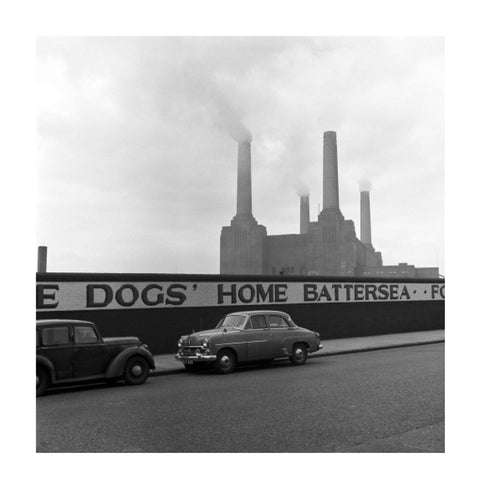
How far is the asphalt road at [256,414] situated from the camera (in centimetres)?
677

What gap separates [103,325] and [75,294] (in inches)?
52.5

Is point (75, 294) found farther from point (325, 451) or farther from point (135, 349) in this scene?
point (325, 451)

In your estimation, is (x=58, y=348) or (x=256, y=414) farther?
(x=58, y=348)

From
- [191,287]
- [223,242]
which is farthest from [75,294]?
[223,242]

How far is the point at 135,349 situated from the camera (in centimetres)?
1250

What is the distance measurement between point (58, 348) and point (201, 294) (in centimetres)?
875

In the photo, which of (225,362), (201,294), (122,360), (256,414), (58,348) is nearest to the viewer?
(256,414)

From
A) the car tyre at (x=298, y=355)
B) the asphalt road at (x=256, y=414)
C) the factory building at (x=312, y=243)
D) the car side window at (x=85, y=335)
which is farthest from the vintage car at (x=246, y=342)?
the factory building at (x=312, y=243)

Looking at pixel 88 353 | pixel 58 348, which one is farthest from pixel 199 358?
pixel 58 348

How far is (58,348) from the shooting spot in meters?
11.3

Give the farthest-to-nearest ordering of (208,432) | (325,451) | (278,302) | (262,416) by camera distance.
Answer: (278,302) < (262,416) < (208,432) < (325,451)

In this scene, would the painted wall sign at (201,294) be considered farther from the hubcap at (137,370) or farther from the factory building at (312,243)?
the factory building at (312,243)

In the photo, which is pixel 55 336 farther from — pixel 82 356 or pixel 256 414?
pixel 256 414

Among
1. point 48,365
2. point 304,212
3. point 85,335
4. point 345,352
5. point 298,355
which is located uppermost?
point 304,212
